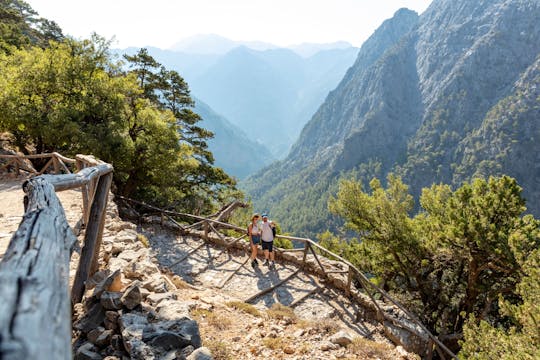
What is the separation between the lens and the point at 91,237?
5.18 m

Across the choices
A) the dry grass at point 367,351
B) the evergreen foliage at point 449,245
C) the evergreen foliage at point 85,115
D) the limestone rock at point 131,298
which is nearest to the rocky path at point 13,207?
the evergreen foliage at point 85,115

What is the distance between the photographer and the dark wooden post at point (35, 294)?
1.17m

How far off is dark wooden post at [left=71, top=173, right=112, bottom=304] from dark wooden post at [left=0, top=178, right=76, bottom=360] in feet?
10.5

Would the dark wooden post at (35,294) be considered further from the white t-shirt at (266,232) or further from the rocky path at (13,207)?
the white t-shirt at (266,232)

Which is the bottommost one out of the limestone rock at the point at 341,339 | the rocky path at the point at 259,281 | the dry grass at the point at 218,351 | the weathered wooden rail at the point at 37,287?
the rocky path at the point at 259,281

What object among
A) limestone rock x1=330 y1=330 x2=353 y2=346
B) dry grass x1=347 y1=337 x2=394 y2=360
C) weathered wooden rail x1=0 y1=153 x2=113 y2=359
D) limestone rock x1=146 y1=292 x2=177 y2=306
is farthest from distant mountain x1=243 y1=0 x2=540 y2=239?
weathered wooden rail x1=0 y1=153 x2=113 y2=359

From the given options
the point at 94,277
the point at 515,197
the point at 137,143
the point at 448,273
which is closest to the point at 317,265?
the point at 94,277

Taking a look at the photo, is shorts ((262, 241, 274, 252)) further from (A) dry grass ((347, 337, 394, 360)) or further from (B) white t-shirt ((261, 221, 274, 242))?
(A) dry grass ((347, 337, 394, 360))

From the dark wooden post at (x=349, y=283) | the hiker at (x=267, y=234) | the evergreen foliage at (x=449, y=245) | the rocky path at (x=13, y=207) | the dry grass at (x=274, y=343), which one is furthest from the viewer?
the evergreen foliage at (x=449, y=245)

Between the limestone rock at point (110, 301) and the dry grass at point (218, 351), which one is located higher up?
the limestone rock at point (110, 301)

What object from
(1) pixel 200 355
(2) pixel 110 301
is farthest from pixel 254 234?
(1) pixel 200 355

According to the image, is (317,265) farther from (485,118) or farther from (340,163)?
(340,163)

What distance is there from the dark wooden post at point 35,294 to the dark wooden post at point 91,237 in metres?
3.20

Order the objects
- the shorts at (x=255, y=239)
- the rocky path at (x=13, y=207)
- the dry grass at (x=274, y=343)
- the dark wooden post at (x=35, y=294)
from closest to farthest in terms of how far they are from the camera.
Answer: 1. the dark wooden post at (x=35, y=294)
2. the dry grass at (x=274, y=343)
3. the rocky path at (x=13, y=207)
4. the shorts at (x=255, y=239)
